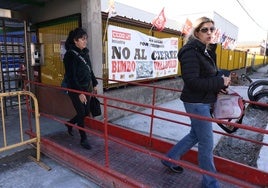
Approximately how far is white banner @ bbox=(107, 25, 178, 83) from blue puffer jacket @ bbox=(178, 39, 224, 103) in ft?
10.6

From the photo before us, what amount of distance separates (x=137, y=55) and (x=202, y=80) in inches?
165

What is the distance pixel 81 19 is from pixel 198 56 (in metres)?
3.08

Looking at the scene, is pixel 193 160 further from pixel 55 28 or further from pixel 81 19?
pixel 55 28

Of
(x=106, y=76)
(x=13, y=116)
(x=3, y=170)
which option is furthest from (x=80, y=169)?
(x=13, y=116)

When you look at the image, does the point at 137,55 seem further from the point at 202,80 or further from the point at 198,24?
the point at 202,80

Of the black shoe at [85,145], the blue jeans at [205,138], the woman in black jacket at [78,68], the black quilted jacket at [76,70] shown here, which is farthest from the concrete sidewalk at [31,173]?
the blue jeans at [205,138]

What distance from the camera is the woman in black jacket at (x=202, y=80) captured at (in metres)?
2.40

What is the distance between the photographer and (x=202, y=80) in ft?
7.80

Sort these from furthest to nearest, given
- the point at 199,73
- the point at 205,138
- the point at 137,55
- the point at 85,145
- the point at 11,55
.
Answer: the point at 137,55 < the point at 11,55 < the point at 85,145 < the point at 205,138 < the point at 199,73

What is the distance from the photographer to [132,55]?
6242mm

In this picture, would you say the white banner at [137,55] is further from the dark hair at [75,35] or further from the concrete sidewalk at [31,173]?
the concrete sidewalk at [31,173]

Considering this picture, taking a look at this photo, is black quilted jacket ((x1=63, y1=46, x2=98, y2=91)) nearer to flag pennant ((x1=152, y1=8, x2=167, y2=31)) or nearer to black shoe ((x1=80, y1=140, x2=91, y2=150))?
black shoe ((x1=80, y1=140, x2=91, y2=150))

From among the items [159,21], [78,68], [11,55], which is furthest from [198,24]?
[11,55]

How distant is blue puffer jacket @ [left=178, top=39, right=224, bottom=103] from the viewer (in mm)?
2391
